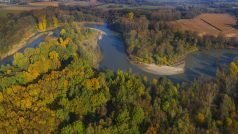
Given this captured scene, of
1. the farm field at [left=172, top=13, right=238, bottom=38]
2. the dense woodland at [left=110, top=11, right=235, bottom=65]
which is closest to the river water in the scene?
the dense woodland at [left=110, top=11, right=235, bottom=65]

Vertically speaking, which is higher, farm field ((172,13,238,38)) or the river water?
farm field ((172,13,238,38))

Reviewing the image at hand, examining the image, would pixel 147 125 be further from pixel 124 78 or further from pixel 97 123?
pixel 124 78

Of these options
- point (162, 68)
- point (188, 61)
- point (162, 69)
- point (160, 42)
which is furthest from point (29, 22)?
point (188, 61)

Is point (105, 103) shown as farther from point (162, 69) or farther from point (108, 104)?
point (162, 69)

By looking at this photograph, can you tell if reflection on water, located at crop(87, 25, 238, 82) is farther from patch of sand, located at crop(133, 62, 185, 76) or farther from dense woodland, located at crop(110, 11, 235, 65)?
dense woodland, located at crop(110, 11, 235, 65)

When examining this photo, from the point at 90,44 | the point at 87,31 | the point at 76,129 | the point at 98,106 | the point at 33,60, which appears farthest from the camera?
the point at 87,31

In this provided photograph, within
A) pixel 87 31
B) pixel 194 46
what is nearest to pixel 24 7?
pixel 87 31
